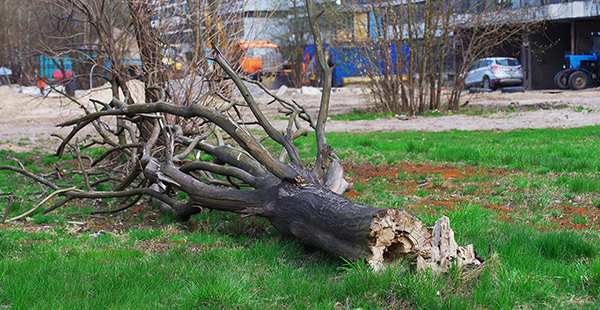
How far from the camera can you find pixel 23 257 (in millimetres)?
3639

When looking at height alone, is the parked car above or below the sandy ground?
above

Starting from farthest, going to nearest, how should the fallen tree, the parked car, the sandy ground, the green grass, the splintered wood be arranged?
the parked car
the green grass
the sandy ground
the fallen tree
the splintered wood

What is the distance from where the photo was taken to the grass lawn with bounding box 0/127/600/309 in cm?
273

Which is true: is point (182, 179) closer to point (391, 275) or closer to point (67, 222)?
point (67, 222)

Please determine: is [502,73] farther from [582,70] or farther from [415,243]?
[415,243]

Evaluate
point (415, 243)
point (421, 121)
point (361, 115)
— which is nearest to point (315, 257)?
point (415, 243)

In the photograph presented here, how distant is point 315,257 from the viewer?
144 inches

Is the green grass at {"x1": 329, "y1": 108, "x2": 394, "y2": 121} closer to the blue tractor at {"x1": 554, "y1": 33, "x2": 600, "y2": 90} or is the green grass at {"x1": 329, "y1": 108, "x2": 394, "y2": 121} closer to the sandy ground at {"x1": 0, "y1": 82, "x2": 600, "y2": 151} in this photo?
the sandy ground at {"x1": 0, "y1": 82, "x2": 600, "y2": 151}

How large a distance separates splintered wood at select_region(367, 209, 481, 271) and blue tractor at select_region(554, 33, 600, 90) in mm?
25317

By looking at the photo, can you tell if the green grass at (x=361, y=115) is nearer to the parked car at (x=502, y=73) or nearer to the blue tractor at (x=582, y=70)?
the parked car at (x=502, y=73)

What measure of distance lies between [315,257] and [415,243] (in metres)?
0.86

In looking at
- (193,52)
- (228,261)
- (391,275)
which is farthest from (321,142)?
(193,52)

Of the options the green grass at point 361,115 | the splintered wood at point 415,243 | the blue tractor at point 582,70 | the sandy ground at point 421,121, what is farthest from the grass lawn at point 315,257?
the blue tractor at point 582,70

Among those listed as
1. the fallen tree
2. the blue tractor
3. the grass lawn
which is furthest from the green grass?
the blue tractor
